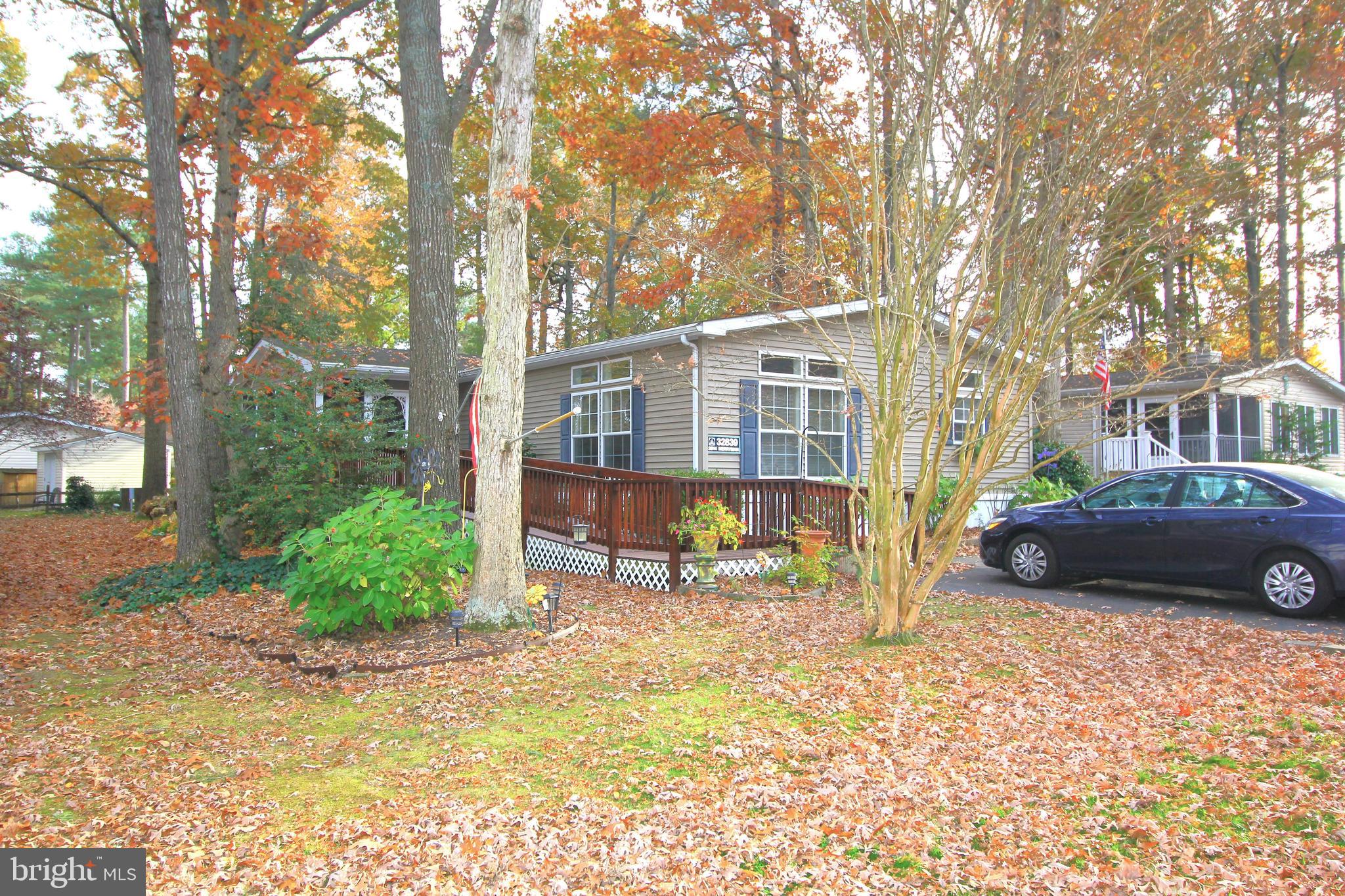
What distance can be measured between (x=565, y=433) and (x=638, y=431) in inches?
93.2

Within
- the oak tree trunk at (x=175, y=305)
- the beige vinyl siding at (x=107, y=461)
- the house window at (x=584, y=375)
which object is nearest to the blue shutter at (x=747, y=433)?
the house window at (x=584, y=375)

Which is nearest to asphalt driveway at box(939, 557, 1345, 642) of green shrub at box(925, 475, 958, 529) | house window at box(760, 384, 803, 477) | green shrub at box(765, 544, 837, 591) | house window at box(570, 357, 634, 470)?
green shrub at box(765, 544, 837, 591)

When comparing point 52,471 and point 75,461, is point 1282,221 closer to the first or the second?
point 75,461

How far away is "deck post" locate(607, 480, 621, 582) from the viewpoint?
9938mm

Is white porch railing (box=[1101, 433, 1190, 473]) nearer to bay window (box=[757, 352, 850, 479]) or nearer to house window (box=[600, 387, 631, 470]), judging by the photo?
bay window (box=[757, 352, 850, 479])

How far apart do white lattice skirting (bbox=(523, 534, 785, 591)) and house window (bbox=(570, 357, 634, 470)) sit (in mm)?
3142

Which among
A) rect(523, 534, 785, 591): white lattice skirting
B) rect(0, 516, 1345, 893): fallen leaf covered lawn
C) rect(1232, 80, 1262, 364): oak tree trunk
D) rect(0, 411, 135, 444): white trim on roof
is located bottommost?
rect(0, 516, 1345, 893): fallen leaf covered lawn

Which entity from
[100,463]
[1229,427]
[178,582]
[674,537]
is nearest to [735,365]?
[674,537]

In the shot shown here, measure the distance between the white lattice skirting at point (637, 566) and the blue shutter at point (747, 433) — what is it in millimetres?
3088

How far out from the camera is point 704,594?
9086mm

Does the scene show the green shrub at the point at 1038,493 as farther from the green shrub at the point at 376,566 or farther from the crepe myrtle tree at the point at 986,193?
the green shrub at the point at 376,566

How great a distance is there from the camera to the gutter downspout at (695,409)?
12508 mm

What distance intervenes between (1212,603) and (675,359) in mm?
7879

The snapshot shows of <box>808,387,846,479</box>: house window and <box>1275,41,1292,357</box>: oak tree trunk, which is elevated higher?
<box>1275,41,1292,357</box>: oak tree trunk
